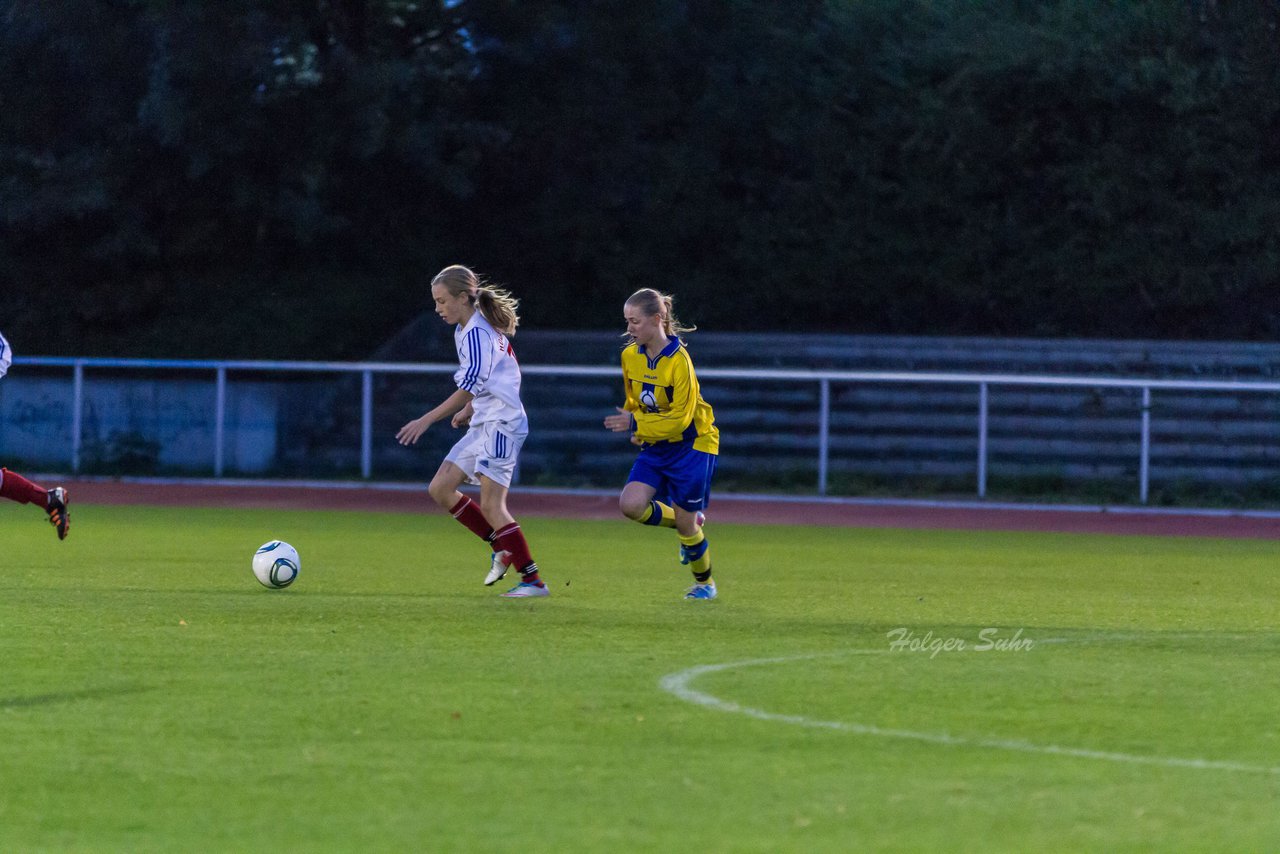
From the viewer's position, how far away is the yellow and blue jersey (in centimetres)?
1091

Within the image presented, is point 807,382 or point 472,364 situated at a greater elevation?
point 472,364

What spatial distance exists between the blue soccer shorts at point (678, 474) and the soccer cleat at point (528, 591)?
2.67ft

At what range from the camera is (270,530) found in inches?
656

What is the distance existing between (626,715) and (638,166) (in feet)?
82.8

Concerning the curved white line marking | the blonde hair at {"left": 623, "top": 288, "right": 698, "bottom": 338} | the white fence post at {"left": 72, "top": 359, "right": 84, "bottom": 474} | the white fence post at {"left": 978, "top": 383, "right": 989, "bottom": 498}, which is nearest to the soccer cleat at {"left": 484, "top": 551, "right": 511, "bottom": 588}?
the blonde hair at {"left": 623, "top": 288, "right": 698, "bottom": 338}

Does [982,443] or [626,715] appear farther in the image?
[982,443]

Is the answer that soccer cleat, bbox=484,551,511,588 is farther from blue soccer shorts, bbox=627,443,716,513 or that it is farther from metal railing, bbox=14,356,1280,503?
metal railing, bbox=14,356,1280,503

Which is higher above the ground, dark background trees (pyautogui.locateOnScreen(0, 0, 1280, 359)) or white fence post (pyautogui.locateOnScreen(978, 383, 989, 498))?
dark background trees (pyautogui.locateOnScreen(0, 0, 1280, 359))

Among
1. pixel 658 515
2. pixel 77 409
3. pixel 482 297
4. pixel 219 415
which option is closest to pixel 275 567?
pixel 482 297

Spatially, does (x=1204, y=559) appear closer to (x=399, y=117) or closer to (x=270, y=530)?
(x=270, y=530)

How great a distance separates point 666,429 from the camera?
10984mm

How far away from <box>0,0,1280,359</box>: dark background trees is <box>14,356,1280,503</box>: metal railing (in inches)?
200

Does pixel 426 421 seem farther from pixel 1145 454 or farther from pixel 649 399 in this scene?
pixel 1145 454

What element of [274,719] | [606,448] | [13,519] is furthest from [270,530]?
[274,719]
